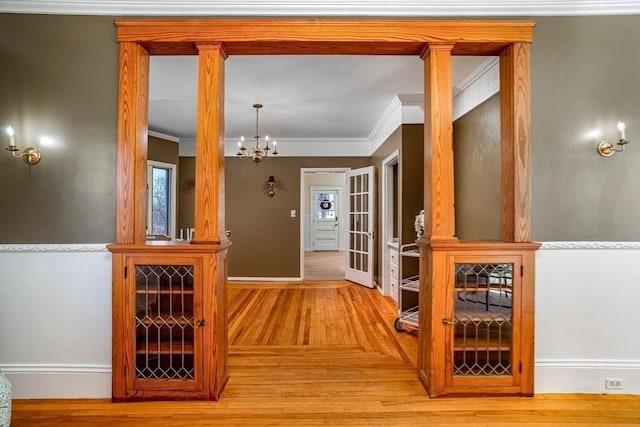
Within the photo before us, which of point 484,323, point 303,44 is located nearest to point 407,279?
point 484,323

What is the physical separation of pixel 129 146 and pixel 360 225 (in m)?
4.28

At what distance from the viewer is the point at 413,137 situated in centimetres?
422

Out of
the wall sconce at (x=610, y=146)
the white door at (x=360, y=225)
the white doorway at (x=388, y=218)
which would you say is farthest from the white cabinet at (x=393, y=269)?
the wall sconce at (x=610, y=146)

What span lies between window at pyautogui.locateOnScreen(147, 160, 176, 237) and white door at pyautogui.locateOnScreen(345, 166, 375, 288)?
3.08m

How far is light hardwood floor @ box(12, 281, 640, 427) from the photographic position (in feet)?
6.82

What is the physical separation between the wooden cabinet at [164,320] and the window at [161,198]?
3.83 meters

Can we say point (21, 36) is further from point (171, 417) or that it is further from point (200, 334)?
point (171, 417)

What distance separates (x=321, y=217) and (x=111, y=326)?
9.07 m

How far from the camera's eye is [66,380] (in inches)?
91.3

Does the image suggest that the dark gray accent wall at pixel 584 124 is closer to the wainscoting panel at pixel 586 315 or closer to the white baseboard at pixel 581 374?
the wainscoting panel at pixel 586 315

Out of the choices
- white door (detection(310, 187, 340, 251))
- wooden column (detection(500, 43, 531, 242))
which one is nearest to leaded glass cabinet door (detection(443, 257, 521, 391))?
wooden column (detection(500, 43, 531, 242))

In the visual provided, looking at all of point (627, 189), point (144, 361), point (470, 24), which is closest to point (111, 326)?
point (144, 361)

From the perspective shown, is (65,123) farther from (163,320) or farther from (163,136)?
(163,136)

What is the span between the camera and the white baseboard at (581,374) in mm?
2355
